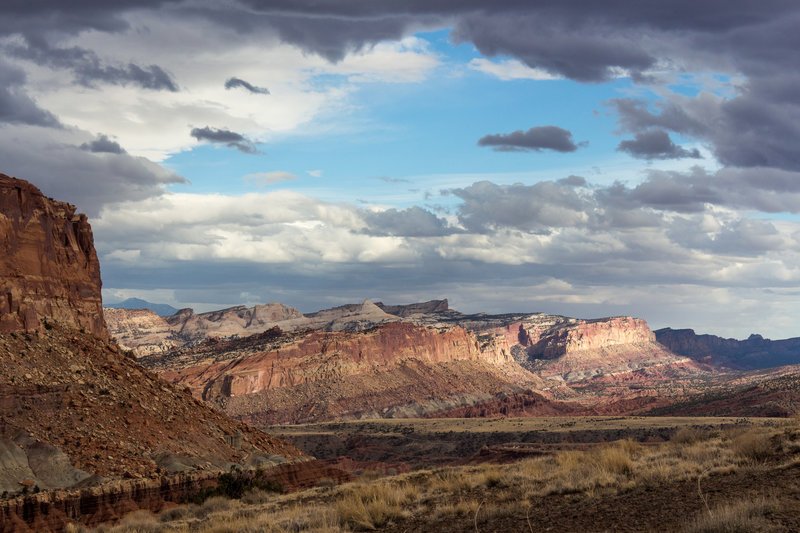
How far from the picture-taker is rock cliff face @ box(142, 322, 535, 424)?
452 ft

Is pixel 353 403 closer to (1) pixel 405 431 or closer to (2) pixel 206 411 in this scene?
(1) pixel 405 431

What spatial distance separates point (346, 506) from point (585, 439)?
76576 millimetres

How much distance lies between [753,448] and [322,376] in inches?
5572

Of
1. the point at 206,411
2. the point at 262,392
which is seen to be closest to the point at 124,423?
the point at 206,411

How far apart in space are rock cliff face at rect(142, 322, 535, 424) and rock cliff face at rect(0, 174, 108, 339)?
8226cm

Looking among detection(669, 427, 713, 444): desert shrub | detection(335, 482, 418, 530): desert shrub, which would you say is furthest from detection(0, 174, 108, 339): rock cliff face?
detection(669, 427, 713, 444): desert shrub

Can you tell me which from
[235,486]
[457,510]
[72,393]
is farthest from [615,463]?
[72,393]

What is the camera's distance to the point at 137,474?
111ft

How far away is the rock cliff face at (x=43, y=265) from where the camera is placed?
41969mm

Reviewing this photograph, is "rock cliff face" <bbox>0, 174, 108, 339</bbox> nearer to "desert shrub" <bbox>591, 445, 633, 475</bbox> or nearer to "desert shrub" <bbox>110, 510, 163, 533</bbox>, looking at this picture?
"desert shrub" <bbox>110, 510, 163, 533</bbox>

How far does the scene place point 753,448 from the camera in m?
17.8

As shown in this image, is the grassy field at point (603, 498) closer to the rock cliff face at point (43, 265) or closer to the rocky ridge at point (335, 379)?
the rock cliff face at point (43, 265)

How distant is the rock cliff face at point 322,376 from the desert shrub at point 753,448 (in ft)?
389

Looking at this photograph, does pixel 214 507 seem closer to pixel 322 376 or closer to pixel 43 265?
pixel 43 265
